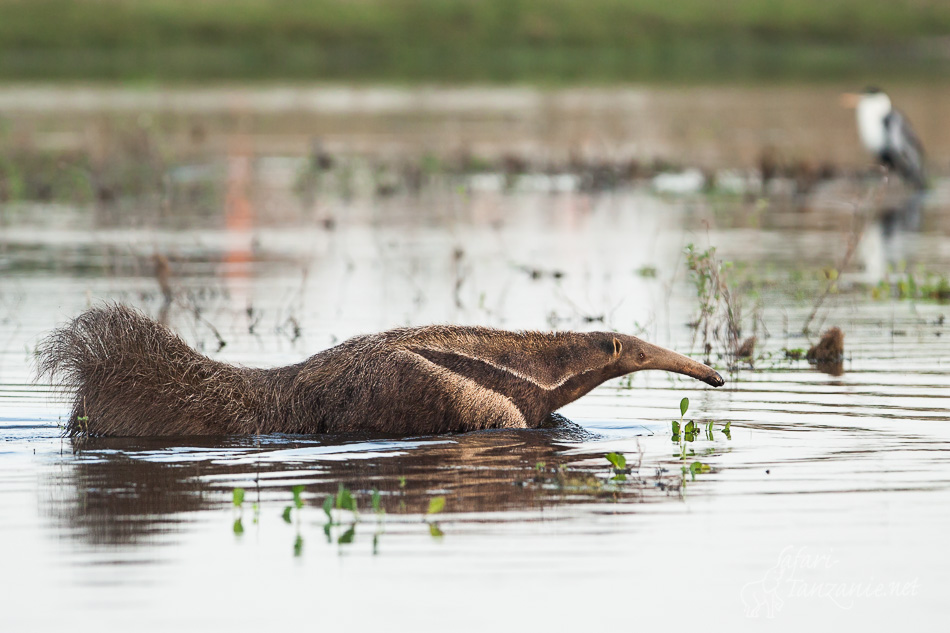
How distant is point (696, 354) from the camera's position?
51.2 feet

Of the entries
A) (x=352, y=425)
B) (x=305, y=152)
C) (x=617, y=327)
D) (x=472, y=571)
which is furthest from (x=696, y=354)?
(x=305, y=152)

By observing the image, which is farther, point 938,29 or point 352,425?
point 938,29

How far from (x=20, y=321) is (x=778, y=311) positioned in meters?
8.62

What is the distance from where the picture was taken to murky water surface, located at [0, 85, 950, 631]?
300 inches

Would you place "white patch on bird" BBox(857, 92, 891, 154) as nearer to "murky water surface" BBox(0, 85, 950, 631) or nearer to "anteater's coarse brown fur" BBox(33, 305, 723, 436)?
"murky water surface" BBox(0, 85, 950, 631)

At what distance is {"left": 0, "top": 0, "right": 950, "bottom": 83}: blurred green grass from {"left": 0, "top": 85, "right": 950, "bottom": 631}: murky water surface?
2250 inches

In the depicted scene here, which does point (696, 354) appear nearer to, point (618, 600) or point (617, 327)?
point (617, 327)

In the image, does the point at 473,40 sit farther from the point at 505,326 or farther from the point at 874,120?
the point at 505,326

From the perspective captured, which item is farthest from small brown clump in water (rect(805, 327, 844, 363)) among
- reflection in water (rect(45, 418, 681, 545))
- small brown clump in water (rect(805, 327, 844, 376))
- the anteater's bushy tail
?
the anteater's bushy tail

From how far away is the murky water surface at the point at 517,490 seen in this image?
7.62 metres

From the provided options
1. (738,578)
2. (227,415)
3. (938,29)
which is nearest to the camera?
(738,578)

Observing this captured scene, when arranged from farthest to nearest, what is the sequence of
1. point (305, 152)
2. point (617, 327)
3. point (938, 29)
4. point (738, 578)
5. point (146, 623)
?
point (938, 29) < point (305, 152) < point (617, 327) < point (738, 578) < point (146, 623)

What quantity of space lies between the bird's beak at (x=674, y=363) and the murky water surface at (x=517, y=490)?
1.45 feet

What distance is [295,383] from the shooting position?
11344 millimetres
